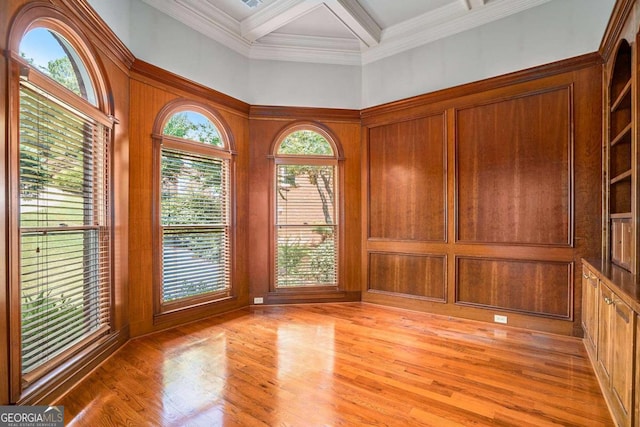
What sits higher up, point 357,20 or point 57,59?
point 357,20

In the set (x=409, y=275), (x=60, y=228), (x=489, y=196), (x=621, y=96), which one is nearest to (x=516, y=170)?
(x=489, y=196)

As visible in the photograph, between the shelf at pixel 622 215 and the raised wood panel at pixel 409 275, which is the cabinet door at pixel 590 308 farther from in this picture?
the raised wood panel at pixel 409 275

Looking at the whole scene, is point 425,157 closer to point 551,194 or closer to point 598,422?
point 551,194

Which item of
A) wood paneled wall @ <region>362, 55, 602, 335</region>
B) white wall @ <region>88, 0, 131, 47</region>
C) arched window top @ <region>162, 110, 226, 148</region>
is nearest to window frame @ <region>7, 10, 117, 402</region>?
white wall @ <region>88, 0, 131, 47</region>

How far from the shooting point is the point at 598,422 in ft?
6.72

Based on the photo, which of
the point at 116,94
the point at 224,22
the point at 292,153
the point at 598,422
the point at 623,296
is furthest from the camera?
the point at 292,153

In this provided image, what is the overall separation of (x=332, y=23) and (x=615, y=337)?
4.28m

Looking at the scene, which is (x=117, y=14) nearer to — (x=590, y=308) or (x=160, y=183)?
(x=160, y=183)

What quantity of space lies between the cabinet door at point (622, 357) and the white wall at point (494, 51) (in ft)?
9.17

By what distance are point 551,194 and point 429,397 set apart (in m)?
2.58

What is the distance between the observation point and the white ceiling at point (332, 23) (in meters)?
3.74

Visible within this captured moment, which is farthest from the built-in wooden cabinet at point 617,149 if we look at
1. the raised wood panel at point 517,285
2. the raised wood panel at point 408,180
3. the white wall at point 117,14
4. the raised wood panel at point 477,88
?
the white wall at point 117,14

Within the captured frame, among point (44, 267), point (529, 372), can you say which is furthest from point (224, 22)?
point (529, 372)

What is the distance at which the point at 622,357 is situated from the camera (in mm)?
1874
